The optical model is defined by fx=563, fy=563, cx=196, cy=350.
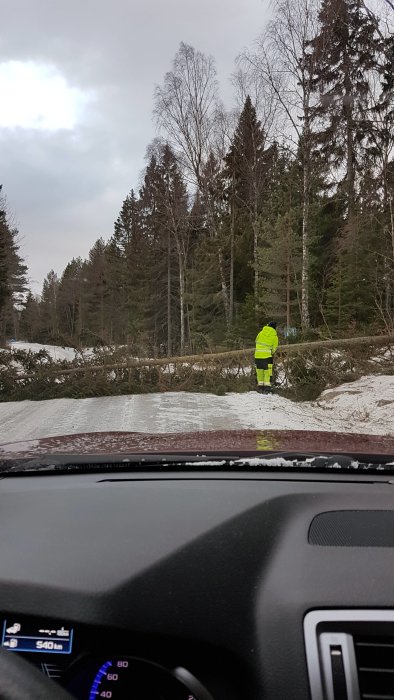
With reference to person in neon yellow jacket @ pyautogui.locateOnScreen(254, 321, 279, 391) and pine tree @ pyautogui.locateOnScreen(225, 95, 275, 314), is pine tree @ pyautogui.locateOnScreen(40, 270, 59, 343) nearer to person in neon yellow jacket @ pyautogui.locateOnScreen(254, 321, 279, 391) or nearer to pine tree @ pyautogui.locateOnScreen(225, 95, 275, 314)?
pine tree @ pyautogui.locateOnScreen(225, 95, 275, 314)

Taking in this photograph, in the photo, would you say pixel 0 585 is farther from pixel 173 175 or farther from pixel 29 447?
pixel 173 175

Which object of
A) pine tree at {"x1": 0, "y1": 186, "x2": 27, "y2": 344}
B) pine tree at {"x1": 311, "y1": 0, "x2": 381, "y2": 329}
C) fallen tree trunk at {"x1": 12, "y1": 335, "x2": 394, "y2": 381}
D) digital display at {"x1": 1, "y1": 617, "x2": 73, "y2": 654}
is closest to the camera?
digital display at {"x1": 1, "y1": 617, "x2": 73, "y2": 654}

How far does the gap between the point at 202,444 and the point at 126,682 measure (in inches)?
49.6

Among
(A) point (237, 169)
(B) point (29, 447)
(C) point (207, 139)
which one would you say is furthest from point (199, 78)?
(B) point (29, 447)

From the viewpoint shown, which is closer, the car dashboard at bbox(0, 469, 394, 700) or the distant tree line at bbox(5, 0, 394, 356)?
the car dashboard at bbox(0, 469, 394, 700)

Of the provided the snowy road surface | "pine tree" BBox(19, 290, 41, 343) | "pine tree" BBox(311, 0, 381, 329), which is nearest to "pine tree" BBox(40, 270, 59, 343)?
"pine tree" BBox(19, 290, 41, 343)

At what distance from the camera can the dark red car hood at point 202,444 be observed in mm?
2504

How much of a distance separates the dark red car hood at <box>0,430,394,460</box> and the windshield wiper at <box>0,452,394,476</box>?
10 cm

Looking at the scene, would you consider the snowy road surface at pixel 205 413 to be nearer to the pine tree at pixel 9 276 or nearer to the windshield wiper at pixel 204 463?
the windshield wiper at pixel 204 463

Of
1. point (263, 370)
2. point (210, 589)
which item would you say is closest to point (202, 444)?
point (210, 589)

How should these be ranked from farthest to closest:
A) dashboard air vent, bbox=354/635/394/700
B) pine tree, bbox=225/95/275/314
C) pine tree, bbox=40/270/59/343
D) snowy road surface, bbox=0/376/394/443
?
1. pine tree, bbox=40/270/59/343
2. pine tree, bbox=225/95/275/314
3. snowy road surface, bbox=0/376/394/443
4. dashboard air vent, bbox=354/635/394/700

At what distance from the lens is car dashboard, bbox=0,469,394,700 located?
4.92 ft

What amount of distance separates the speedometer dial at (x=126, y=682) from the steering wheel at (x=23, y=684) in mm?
604

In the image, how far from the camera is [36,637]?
67.7 inches
